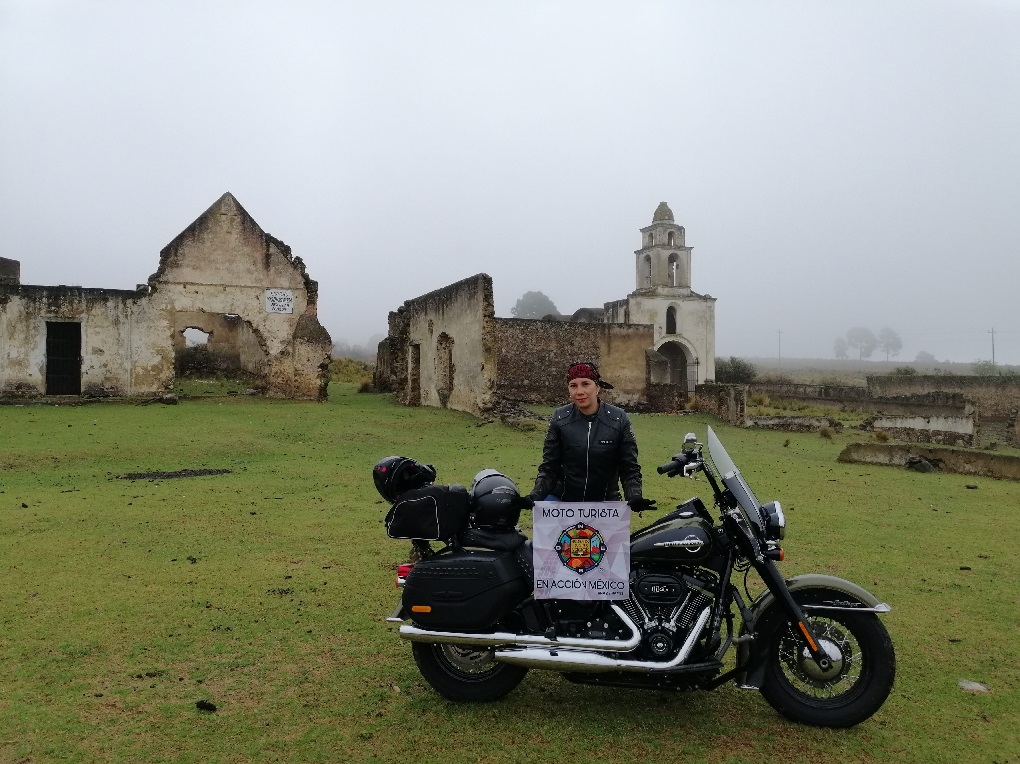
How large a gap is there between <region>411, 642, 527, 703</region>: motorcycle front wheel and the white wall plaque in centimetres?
1874

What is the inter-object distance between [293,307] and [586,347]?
11.6 metres

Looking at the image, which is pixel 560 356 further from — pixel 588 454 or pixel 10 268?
pixel 588 454

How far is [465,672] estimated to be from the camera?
153 inches

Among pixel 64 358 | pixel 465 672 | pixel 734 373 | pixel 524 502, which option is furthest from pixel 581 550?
pixel 734 373

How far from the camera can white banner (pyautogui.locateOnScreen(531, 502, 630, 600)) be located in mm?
3643

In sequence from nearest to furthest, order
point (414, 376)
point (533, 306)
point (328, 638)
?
point (328, 638) < point (414, 376) < point (533, 306)

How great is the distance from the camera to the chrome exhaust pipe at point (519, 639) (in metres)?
3.57

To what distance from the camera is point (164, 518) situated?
7.71 meters

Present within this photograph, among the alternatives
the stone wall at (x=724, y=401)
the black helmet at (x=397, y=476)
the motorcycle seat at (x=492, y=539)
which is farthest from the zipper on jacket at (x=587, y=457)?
the stone wall at (x=724, y=401)

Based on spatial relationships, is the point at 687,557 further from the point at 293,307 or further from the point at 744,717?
the point at 293,307

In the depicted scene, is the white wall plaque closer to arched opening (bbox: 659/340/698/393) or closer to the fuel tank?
A: the fuel tank

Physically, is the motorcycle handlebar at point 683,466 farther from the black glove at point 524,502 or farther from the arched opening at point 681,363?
the arched opening at point 681,363

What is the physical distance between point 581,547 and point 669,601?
0.49m

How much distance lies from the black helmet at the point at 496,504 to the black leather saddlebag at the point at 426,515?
100 millimetres
